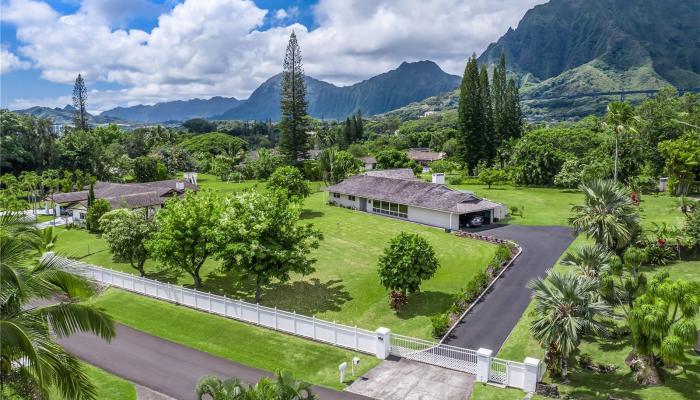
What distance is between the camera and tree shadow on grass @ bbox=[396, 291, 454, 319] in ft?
85.8

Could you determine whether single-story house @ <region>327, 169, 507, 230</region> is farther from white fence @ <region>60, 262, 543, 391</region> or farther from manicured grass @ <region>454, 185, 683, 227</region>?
white fence @ <region>60, 262, 543, 391</region>

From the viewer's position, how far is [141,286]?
95.9 ft

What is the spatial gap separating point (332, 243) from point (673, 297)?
2689 centimetres

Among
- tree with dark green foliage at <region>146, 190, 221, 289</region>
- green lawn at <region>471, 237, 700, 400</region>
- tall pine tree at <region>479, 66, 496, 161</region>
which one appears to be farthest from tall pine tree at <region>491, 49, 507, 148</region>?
tree with dark green foliage at <region>146, 190, 221, 289</region>

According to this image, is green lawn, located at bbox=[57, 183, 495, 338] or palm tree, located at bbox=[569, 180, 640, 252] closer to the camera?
palm tree, located at bbox=[569, 180, 640, 252]

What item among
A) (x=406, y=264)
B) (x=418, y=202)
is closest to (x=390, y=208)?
(x=418, y=202)

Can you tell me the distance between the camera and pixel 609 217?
2517cm

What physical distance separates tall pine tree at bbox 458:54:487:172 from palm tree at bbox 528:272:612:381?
60795 mm

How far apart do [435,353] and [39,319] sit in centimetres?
1499

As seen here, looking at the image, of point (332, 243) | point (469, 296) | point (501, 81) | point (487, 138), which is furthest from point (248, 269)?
point (501, 81)

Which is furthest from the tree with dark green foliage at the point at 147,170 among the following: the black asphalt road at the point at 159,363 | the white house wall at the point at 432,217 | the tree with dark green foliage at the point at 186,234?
the black asphalt road at the point at 159,363

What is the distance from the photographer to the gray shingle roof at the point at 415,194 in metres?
44.0

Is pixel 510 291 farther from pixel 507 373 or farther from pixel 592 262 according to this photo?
pixel 507 373

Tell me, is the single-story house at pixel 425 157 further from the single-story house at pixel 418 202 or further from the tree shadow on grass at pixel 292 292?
the tree shadow on grass at pixel 292 292
